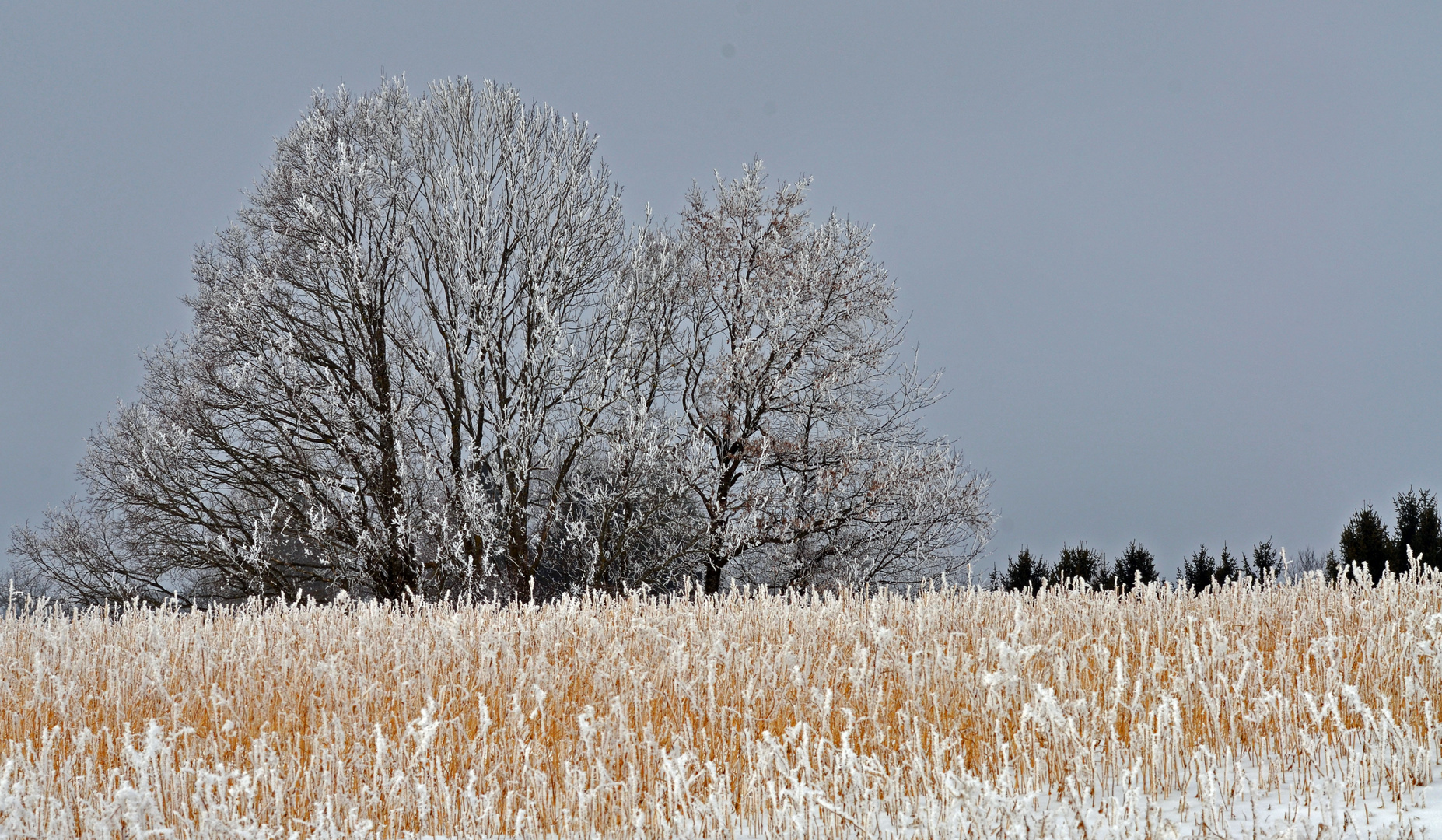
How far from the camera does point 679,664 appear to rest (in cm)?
574

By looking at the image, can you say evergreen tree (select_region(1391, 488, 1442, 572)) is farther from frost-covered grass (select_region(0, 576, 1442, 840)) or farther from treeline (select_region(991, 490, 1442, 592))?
frost-covered grass (select_region(0, 576, 1442, 840))

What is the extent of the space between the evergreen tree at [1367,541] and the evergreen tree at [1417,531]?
0.95 feet

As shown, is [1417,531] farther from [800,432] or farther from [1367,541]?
[800,432]

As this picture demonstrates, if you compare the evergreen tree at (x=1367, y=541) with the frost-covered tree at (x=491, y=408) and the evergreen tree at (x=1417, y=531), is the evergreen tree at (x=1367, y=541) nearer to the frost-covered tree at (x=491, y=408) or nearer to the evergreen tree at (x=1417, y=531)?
the evergreen tree at (x=1417, y=531)

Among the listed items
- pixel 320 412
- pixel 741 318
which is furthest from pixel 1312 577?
pixel 320 412

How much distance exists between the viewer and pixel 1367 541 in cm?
2395

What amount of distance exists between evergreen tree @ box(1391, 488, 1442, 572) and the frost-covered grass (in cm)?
1752

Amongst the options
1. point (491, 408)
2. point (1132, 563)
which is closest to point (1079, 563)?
point (1132, 563)

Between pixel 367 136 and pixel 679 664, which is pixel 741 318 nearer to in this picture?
pixel 367 136

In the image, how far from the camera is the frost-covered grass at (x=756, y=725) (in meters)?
3.60

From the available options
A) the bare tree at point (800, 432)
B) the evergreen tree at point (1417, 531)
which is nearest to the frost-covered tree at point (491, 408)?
the bare tree at point (800, 432)

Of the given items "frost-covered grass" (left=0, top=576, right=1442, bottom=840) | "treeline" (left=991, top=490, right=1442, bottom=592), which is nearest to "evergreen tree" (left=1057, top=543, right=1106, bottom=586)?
"treeline" (left=991, top=490, right=1442, bottom=592)

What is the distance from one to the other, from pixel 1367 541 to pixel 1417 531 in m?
1.10

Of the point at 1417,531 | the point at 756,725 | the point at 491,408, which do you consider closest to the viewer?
the point at 756,725
